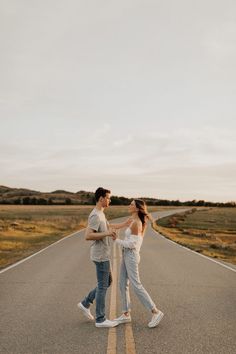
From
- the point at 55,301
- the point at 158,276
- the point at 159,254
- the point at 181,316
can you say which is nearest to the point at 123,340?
the point at 181,316

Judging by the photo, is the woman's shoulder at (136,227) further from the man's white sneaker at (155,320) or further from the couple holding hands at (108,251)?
the man's white sneaker at (155,320)

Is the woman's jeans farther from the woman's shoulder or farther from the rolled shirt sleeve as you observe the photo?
the rolled shirt sleeve

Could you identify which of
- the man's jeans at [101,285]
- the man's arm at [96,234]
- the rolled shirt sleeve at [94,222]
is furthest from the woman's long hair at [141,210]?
the man's jeans at [101,285]

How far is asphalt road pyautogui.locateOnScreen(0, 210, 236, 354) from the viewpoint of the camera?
20.9 feet

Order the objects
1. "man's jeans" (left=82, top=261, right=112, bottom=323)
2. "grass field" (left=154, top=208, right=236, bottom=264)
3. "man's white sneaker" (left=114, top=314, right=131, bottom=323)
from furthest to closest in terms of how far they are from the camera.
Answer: "grass field" (left=154, top=208, right=236, bottom=264)
"man's white sneaker" (left=114, top=314, right=131, bottom=323)
"man's jeans" (left=82, top=261, right=112, bottom=323)

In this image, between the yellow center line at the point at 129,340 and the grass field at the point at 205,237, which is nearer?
the yellow center line at the point at 129,340

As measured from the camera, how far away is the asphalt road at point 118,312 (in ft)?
20.9

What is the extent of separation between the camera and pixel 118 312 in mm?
8531

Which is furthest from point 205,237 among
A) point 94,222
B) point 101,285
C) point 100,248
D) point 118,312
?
point 94,222

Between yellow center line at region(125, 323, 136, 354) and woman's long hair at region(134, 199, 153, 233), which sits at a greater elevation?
woman's long hair at region(134, 199, 153, 233)

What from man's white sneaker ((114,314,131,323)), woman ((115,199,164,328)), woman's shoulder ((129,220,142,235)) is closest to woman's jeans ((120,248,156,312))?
woman ((115,199,164,328))

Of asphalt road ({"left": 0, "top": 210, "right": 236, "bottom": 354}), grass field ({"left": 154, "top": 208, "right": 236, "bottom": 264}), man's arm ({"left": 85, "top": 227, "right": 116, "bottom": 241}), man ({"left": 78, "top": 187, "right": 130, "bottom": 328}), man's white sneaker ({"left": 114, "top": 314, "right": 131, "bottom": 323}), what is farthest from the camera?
grass field ({"left": 154, "top": 208, "right": 236, "bottom": 264})

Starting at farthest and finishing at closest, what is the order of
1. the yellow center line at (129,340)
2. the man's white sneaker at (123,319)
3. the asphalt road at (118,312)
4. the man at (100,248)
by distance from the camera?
1. the man's white sneaker at (123,319)
2. the man at (100,248)
3. the asphalt road at (118,312)
4. the yellow center line at (129,340)

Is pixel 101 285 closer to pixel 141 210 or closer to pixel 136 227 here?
pixel 136 227
